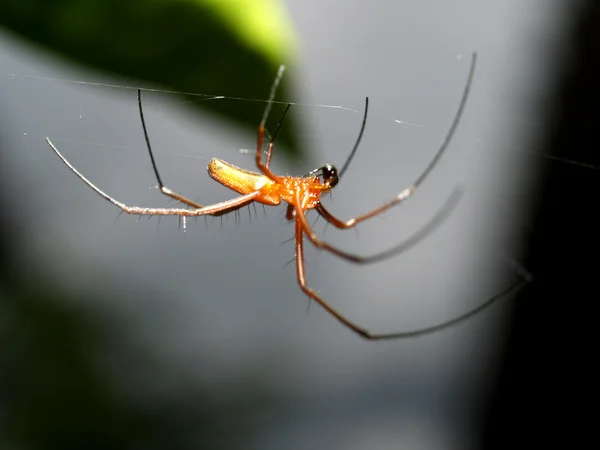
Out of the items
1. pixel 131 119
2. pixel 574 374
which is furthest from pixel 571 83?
pixel 131 119

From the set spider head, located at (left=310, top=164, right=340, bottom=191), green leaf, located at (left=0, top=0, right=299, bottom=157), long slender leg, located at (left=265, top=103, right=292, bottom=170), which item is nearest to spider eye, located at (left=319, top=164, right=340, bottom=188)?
spider head, located at (left=310, top=164, right=340, bottom=191)

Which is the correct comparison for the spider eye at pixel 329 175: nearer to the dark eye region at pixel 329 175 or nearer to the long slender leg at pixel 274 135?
the dark eye region at pixel 329 175

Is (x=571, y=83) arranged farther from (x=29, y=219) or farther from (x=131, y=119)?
(x=29, y=219)

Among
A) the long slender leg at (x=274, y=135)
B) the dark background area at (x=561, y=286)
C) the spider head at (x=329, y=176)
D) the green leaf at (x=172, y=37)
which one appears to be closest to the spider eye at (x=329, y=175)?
the spider head at (x=329, y=176)

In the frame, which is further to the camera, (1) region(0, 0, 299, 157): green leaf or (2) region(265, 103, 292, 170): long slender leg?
(2) region(265, 103, 292, 170): long slender leg

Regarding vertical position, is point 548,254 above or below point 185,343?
above

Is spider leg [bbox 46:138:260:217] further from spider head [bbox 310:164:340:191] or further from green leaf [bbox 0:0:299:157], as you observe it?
green leaf [bbox 0:0:299:157]

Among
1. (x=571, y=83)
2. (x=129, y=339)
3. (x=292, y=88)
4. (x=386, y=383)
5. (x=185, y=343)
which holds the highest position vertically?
(x=571, y=83)

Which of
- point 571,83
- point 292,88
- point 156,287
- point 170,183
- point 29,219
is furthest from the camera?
point 571,83
